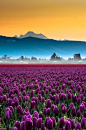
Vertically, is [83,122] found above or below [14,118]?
above

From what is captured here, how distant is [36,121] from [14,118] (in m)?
1.75

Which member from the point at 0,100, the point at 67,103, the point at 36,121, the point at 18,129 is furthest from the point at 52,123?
the point at 67,103

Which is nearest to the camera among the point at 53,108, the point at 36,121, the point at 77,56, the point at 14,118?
the point at 36,121

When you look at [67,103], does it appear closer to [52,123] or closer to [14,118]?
[14,118]

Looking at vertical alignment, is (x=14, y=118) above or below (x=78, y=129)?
below

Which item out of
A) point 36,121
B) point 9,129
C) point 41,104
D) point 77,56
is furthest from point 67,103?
point 77,56

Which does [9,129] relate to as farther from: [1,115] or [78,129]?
[78,129]

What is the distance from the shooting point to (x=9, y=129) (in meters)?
3.87

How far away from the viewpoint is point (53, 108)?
13.6 ft

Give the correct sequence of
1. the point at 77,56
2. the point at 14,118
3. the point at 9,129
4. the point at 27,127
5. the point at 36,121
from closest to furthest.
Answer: the point at 27,127 → the point at 36,121 → the point at 9,129 → the point at 14,118 → the point at 77,56

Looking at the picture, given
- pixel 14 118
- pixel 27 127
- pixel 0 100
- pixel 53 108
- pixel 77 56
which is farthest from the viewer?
pixel 77 56

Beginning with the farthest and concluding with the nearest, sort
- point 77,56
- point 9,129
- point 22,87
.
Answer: point 77,56
point 22,87
point 9,129

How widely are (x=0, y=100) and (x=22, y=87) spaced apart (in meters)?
2.27

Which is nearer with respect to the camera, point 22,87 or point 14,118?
point 14,118
